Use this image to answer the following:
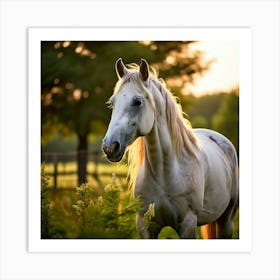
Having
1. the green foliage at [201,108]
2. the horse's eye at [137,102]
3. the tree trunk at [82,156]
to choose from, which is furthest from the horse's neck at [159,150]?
the tree trunk at [82,156]

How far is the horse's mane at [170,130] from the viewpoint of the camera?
151 inches

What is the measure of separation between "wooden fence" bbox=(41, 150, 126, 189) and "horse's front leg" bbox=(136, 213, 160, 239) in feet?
2.22

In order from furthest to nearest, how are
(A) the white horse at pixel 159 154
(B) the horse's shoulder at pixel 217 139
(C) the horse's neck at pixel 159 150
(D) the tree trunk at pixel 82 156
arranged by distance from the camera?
1. (D) the tree trunk at pixel 82 156
2. (B) the horse's shoulder at pixel 217 139
3. (C) the horse's neck at pixel 159 150
4. (A) the white horse at pixel 159 154

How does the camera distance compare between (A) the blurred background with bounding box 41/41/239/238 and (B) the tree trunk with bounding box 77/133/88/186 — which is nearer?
(A) the blurred background with bounding box 41/41/239/238

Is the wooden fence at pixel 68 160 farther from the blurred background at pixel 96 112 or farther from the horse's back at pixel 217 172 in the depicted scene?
the horse's back at pixel 217 172

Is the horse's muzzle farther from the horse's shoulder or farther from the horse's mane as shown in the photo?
the horse's shoulder

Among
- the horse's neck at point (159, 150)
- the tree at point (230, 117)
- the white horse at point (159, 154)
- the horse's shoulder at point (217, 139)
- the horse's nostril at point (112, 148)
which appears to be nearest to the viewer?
the horse's nostril at point (112, 148)

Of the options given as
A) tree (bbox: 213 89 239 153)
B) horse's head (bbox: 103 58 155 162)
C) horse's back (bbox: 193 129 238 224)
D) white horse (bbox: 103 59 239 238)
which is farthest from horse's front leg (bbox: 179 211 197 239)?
tree (bbox: 213 89 239 153)

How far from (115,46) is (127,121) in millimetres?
914

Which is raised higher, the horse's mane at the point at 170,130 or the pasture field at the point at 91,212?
the horse's mane at the point at 170,130

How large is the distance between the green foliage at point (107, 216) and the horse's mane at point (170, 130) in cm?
20

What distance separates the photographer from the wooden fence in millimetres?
4402
